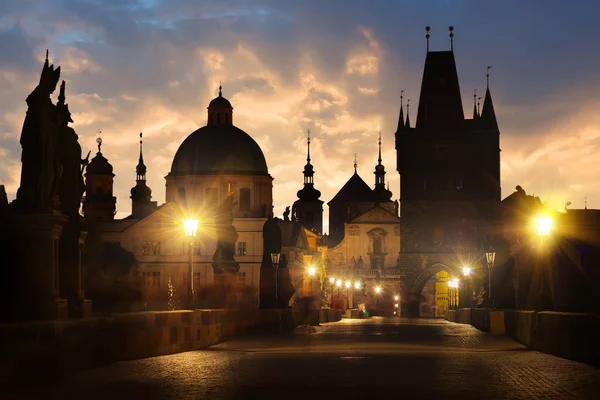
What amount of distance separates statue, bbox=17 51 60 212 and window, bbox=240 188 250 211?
114 m

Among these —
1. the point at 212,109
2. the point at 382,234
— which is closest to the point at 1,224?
the point at 212,109

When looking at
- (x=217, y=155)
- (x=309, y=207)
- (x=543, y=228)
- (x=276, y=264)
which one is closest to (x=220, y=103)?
(x=217, y=155)

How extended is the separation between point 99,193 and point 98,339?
12900cm

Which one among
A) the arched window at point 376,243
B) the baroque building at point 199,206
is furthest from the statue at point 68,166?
the arched window at point 376,243

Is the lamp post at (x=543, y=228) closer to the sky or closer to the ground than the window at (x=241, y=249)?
closer to the ground

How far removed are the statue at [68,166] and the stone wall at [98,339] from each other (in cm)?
353

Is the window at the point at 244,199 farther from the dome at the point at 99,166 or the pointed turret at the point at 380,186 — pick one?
the pointed turret at the point at 380,186

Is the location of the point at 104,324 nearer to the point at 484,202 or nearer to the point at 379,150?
the point at 484,202

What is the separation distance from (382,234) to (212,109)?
29842mm

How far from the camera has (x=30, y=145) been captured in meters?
22.8

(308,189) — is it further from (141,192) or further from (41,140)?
(41,140)

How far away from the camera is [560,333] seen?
23.1 m

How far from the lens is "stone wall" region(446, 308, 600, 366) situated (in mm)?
20159

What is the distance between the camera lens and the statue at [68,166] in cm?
2475
